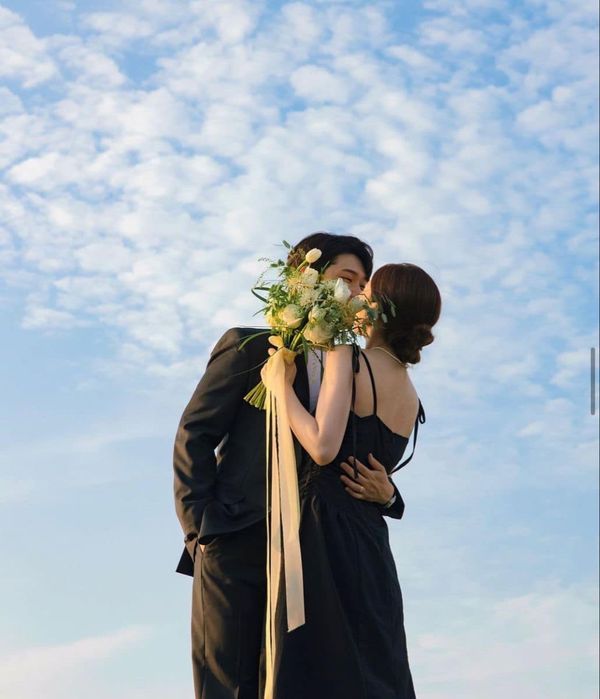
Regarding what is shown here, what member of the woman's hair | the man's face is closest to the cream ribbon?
the woman's hair

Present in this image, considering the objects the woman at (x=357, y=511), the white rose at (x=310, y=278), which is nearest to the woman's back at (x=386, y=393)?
the woman at (x=357, y=511)

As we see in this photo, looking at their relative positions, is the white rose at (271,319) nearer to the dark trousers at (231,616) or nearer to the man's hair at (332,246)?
the man's hair at (332,246)

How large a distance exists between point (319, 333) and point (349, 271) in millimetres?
879

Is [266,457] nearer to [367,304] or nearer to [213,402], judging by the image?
[213,402]

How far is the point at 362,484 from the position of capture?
5211 mm

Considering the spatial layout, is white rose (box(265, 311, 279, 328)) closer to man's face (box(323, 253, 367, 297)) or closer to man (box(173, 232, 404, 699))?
man (box(173, 232, 404, 699))

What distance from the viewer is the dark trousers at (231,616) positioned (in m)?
5.34

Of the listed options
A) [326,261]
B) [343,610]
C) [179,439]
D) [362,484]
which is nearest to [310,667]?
[343,610]

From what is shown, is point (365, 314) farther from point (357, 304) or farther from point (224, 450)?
point (224, 450)

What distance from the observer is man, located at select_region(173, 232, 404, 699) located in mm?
5352

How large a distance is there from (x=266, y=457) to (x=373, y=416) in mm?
569

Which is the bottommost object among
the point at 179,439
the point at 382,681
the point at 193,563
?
the point at 382,681

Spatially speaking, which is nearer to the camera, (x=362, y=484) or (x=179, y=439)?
(x=362, y=484)

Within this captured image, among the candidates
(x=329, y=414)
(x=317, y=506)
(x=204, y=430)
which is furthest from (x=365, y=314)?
(x=204, y=430)
